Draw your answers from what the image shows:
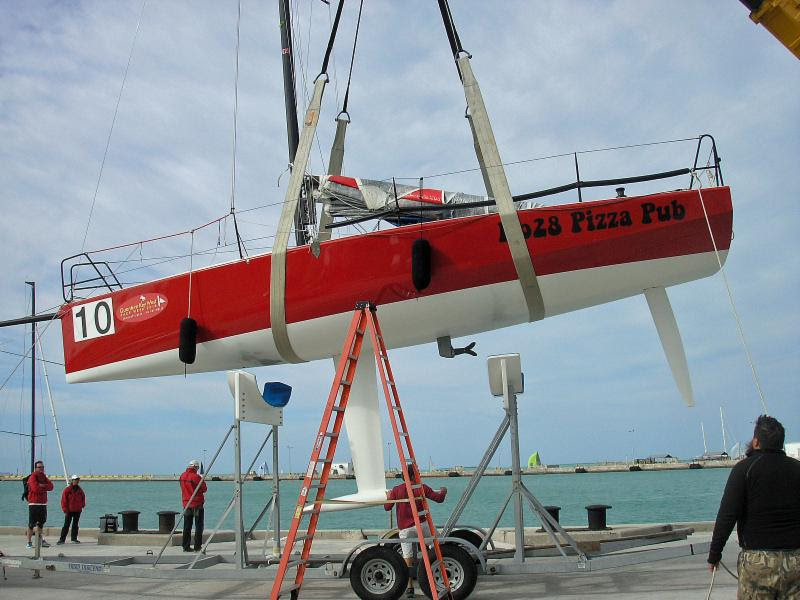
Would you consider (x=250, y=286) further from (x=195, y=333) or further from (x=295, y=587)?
(x=295, y=587)

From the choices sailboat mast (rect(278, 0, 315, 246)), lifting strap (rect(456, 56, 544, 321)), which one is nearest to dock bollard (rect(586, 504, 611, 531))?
lifting strap (rect(456, 56, 544, 321))

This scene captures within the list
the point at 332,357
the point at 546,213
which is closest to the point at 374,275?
the point at 332,357

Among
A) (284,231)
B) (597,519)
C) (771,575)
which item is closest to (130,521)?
(284,231)

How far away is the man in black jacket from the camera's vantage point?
12.2 ft

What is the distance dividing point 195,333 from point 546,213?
4098mm

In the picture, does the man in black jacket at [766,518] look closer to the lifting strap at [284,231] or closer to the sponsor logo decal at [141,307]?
the lifting strap at [284,231]

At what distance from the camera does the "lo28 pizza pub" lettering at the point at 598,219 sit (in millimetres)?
7398

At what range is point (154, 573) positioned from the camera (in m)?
7.09

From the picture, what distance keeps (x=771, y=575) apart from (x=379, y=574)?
357 centimetres

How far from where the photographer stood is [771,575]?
3707 mm

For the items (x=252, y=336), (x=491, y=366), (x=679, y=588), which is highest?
(x=252, y=336)

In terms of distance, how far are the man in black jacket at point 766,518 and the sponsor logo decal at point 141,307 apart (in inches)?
265

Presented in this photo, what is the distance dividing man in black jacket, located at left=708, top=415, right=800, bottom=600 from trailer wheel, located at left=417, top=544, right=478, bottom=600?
114 inches

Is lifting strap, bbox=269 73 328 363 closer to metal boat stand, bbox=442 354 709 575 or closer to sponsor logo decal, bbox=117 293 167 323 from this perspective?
sponsor logo decal, bbox=117 293 167 323
